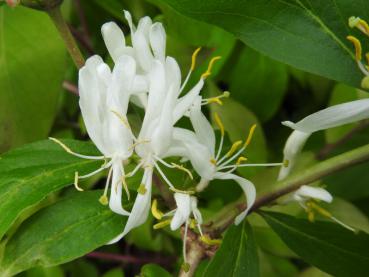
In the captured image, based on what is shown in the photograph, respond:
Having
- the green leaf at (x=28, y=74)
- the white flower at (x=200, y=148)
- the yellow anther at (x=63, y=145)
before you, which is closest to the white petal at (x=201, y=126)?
the white flower at (x=200, y=148)

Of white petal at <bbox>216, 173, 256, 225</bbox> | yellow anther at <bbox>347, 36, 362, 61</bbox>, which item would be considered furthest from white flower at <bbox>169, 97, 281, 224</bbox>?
yellow anther at <bbox>347, 36, 362, 61</bbox>

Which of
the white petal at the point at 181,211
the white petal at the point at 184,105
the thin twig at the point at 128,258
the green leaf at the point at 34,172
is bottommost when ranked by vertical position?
the thin twig at the point at 128,258

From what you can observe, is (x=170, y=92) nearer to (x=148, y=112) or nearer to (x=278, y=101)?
(x=148, y=112)

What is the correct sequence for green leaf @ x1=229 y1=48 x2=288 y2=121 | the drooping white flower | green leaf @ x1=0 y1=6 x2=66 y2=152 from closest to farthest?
the drooping white flower → green leaf @ x1=0 y1=6 x2=66 y2=152 → green leaf @ x1=229 y1=48 x2=288 y2=121

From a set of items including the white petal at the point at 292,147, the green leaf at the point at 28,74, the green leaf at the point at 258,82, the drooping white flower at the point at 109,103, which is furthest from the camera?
the green leaf at the point at 258,82

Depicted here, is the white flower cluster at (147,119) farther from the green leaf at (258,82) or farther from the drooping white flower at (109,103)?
the green leaf at (258,82)

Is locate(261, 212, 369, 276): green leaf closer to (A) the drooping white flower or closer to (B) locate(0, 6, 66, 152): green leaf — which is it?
(A) the drooping white flower
